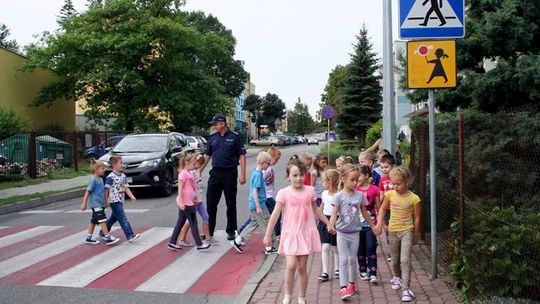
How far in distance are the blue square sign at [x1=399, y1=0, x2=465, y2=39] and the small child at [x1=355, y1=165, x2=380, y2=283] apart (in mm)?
1662

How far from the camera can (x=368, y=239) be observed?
636 cm

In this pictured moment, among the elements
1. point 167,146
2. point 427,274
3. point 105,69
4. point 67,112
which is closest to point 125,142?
point 167,146

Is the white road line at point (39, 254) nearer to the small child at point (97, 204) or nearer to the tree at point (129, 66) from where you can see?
the small child at point (97, 204)

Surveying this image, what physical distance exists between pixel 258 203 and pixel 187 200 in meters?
1.16

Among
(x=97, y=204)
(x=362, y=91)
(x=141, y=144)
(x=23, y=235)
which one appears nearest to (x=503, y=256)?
(x=97, y=204)

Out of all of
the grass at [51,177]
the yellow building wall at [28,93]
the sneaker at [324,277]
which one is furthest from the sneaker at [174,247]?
the yellow building wall at [28,93]

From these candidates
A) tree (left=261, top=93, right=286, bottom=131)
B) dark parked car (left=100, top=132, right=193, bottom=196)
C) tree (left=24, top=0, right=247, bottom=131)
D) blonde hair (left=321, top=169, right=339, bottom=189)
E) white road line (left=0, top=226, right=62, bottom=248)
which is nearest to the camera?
blonde hair (left=321, top=169, right=339, bottom=189)

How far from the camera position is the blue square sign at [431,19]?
20.5 feet

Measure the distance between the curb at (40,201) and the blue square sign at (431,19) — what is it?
34.7ft

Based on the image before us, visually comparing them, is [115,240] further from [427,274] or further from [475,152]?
[475,152]

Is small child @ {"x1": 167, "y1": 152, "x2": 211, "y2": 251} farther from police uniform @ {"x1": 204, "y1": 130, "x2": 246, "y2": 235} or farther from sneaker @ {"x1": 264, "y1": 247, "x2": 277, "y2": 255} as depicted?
sneaker @ {"x1": 264, "y1": 247, "x2": 277, "y2": 255}

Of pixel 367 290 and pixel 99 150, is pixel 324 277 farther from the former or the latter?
pixel 99 150

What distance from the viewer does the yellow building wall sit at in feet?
109

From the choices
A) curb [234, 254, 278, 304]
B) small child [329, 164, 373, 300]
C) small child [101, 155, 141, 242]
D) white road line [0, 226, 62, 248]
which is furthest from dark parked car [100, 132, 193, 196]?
small child [329, 164, 373, 300]
